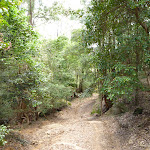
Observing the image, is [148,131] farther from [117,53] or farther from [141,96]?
[141,96]

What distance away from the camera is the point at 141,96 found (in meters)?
10.2

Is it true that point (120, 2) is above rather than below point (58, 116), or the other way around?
above

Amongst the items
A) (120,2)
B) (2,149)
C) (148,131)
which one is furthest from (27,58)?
(148,131)

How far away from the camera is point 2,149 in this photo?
18.6ft

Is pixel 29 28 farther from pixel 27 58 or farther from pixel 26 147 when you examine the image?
pixel 26 147

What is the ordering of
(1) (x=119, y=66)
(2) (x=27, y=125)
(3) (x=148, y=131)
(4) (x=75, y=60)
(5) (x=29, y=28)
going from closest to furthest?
(1) (x=119, y=66) → (3) (x=148, y=131) → (5) (x=29, y=28) → (2) (x=27, y=125) → (4) (x=75, y=60)

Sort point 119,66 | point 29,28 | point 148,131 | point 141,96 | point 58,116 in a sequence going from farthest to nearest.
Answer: point 58,116
point 141,96
point 29,28
point 148,131
point 119,66

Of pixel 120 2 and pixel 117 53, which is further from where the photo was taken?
pixel 117 53

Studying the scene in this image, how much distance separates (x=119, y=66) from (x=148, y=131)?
317 cm

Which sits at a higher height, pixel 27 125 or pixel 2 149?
pixel 2 149

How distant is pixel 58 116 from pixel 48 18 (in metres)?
10.7

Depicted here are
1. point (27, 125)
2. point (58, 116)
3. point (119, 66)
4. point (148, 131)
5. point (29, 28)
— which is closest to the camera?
point (119, 66)

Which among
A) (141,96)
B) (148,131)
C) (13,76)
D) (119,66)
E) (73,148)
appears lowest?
(73,148)

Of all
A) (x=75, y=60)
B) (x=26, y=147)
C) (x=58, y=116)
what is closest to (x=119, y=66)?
(x=26, y=147)
